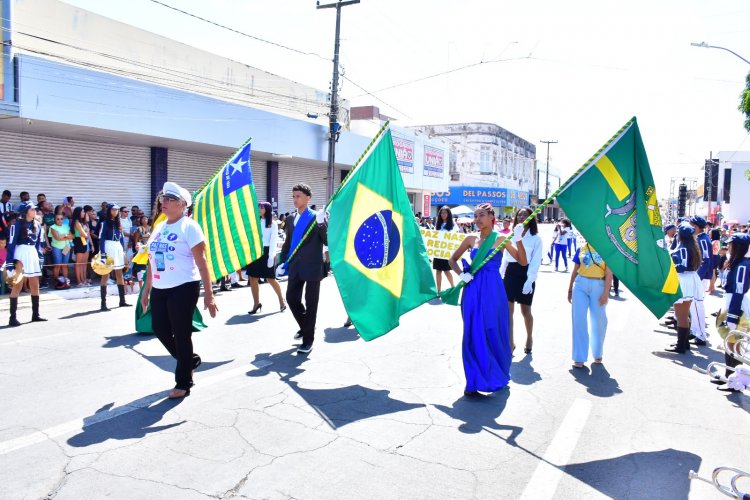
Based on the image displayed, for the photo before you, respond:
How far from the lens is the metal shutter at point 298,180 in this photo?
24656 millimetres

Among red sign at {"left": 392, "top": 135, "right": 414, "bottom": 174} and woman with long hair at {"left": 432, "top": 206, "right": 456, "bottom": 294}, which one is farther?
red sign at {"left": 392, "top": 135, "right": 414, "bottom": 174}

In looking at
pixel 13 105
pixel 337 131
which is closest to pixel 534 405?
pixel 13 105

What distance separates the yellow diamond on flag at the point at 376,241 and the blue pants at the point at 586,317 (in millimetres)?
2246

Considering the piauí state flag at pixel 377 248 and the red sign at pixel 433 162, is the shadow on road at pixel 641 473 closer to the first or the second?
the piauí state flag at pixel 377 248

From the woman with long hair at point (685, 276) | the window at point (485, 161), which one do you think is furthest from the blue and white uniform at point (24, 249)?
the window at point (485, 161)

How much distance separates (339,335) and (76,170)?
11583mm

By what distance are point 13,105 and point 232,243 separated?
25.3 ft

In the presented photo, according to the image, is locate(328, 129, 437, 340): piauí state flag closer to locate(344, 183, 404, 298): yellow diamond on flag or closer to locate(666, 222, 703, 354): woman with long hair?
locate(344, 183, 404, 298): yellow diamond on flag

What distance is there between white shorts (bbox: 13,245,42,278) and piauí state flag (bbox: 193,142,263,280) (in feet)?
10.2

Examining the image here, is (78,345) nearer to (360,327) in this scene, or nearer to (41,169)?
(360,327)

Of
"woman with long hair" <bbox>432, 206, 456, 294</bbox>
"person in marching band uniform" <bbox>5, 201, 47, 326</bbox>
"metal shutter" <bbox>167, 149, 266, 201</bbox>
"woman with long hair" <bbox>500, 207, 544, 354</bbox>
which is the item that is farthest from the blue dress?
"metal shutter" <bbox>167, 149, 266, 201</bbox>

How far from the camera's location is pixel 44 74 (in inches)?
508

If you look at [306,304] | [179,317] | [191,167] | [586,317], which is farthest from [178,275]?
[191,167]

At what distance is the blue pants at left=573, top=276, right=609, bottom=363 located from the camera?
6.71 meters
